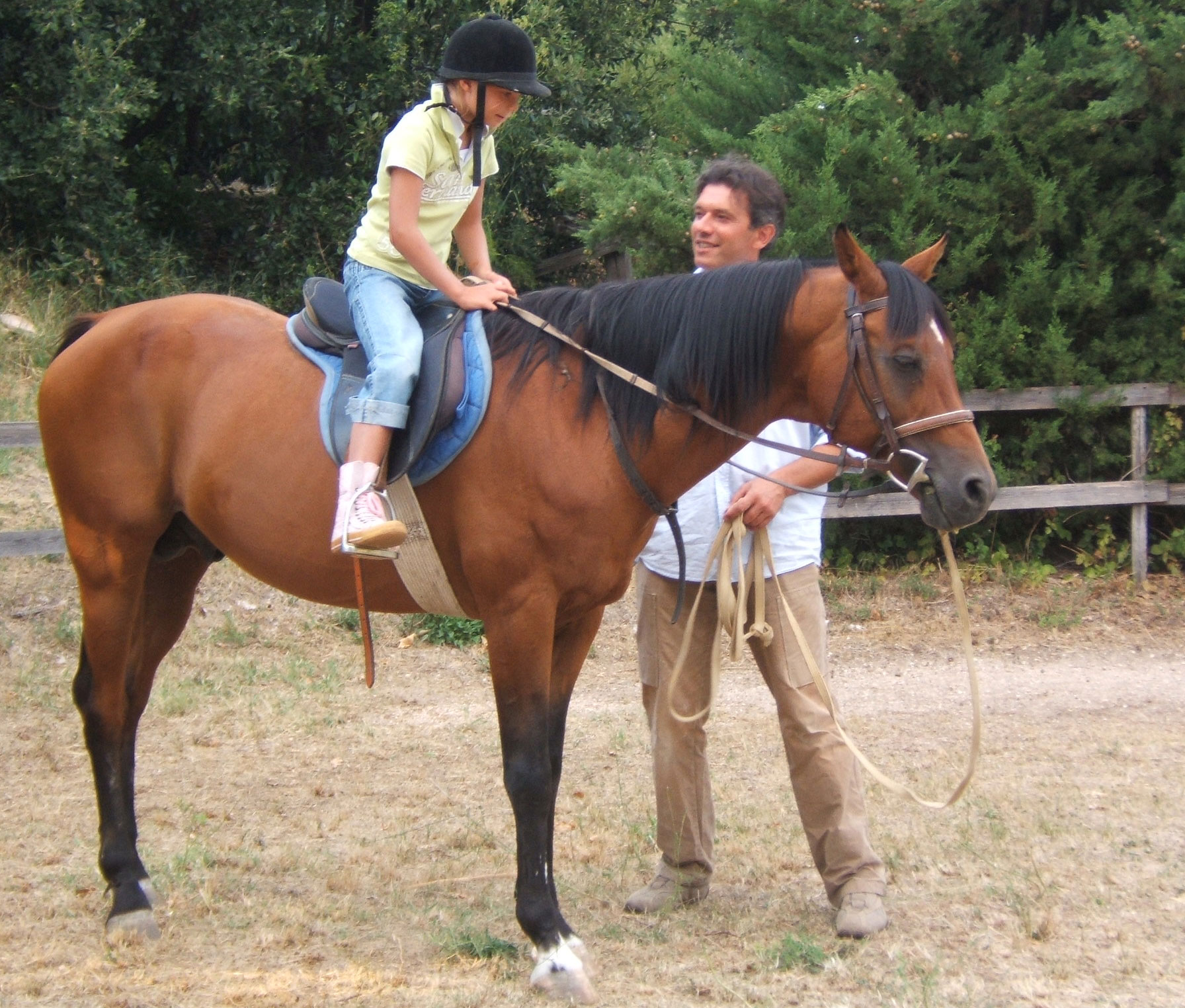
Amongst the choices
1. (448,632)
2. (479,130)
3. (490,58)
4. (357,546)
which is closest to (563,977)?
(357,546)

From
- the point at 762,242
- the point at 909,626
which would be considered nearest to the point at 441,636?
the point at 909,626

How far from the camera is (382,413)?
11.0 ft

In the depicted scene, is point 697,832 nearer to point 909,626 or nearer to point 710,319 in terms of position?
point 710,319

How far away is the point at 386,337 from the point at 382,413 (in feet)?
0.81

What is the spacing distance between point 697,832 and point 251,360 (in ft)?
7.02

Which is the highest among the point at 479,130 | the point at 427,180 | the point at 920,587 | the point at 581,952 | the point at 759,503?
the point at 479,130

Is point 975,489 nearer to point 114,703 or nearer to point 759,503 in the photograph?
point 759,503

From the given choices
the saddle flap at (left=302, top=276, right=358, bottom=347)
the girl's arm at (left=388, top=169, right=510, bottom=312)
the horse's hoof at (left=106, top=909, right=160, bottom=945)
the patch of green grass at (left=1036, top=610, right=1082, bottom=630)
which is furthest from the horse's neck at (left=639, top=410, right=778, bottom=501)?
→ the patch of green grass at (left=1036, top=610, right=1082, bottom=630)

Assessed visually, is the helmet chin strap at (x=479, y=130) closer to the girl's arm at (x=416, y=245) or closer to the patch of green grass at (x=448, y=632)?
the girl's arm at (x=416, y=245)

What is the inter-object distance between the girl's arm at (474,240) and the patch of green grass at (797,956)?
2217 mm

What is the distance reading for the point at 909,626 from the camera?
7.96 metres

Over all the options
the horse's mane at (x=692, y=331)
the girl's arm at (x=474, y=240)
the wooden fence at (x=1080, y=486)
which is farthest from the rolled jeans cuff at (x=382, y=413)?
the wooden fence at (x=1080, y=486)

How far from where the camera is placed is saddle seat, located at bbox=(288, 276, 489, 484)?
11.2 ft

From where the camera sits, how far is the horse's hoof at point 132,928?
12.3 feet
